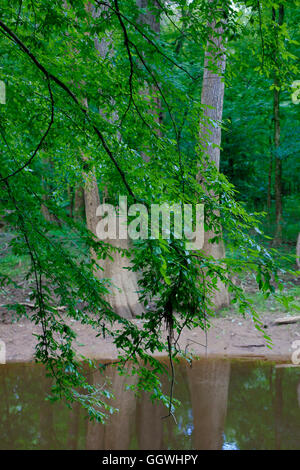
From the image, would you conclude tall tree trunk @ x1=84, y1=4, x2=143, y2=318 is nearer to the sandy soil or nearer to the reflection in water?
the sandy soil

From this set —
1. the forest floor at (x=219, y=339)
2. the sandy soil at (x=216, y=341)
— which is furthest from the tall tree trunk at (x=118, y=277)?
the sandy soil at (x=216, y=341)

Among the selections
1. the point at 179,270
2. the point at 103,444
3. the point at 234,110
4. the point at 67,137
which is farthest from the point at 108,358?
the point at 234,110

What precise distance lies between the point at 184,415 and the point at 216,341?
2534 millimetres

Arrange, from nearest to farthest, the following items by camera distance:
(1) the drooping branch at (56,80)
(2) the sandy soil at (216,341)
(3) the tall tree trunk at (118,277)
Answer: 1. (1) the drooping branch at (56,80)
2. (2) the sandy soil at (216,341)
3. (3) the tall tree trunk at (118,277)

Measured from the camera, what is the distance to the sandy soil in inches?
303

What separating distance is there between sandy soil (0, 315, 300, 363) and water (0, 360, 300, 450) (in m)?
0.44

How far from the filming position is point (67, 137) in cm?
320

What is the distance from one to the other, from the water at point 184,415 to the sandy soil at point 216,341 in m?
0.44

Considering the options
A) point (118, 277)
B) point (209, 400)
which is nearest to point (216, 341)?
point (209, 400)

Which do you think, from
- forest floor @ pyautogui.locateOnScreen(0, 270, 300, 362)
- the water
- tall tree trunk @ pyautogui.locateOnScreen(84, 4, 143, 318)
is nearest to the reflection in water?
the water

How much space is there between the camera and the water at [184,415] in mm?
5176

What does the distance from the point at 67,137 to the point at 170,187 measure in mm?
1060

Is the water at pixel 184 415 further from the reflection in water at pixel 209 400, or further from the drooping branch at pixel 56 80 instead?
the drooping branch at pixel 56 80

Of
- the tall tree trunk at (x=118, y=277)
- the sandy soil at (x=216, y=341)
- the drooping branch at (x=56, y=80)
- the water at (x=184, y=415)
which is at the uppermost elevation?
the drooping branch at (x=56, y=80)
